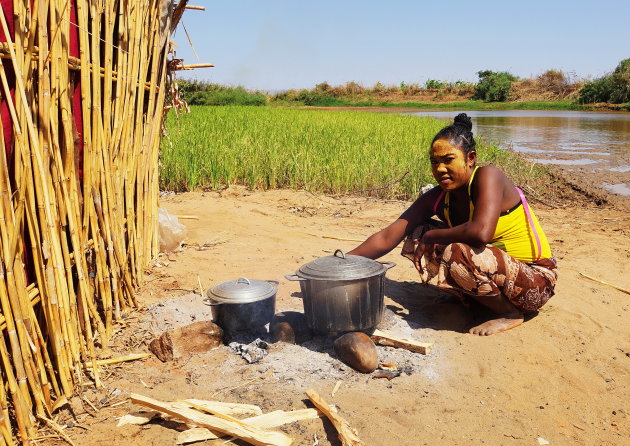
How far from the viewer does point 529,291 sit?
3.25 meters

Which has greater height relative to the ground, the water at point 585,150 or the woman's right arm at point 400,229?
the woman's right arm at point 400,229

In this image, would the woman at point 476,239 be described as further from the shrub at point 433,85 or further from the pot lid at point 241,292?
the shrub at point 433,85

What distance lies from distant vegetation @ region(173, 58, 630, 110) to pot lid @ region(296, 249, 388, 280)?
2892 cm

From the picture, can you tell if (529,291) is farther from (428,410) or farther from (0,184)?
(0,184)

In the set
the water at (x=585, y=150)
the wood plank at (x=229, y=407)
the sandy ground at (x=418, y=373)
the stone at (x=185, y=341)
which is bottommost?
the water at (x=585, y=150)

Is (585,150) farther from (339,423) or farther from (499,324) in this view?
(339,423)

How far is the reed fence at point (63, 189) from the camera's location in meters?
2.10

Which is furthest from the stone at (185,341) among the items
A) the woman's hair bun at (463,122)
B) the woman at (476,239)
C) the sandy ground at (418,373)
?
the woman's hair bun at (463,122)

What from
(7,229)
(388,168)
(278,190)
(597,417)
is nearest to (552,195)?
(388,168)

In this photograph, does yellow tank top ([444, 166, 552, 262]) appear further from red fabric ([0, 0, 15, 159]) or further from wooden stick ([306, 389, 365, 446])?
red fabric ([0, 0, 15, 159])

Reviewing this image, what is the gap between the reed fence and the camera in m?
2.10

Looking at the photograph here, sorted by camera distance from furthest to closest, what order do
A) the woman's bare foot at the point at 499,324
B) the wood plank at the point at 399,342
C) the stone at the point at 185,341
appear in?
the woman's bare foot at the point at 499,324, the wood plank at the point at 399,342, the stone at the point at 185,341

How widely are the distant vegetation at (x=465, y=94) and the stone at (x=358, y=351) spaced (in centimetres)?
2914

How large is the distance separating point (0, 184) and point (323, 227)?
3.85m
